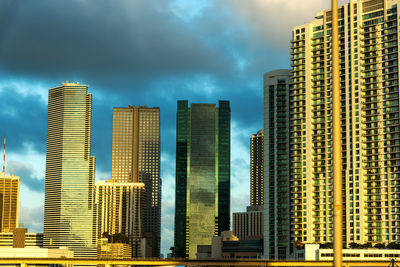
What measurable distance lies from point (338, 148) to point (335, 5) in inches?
253

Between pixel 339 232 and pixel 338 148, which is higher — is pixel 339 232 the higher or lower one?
the lower one

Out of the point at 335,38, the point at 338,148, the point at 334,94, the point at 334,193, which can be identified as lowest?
the point at 334,193

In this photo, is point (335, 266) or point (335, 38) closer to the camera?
point (335, 266)

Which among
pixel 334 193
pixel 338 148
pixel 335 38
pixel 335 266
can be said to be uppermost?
pixel 335 38

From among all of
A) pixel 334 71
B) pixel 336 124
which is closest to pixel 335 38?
pixel 334 71

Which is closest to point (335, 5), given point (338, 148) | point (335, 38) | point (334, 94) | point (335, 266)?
point (335, 38)

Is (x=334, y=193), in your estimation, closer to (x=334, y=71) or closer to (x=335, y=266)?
(x=335, y=266)

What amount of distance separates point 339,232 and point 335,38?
8.38 m

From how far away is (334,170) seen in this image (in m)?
27.5

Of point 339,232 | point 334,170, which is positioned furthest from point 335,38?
point 339,232

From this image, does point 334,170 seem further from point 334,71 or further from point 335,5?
point 335,5

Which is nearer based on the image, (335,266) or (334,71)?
(335,266)

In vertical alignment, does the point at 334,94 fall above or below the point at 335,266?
above

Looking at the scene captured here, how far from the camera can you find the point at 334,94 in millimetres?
28172
